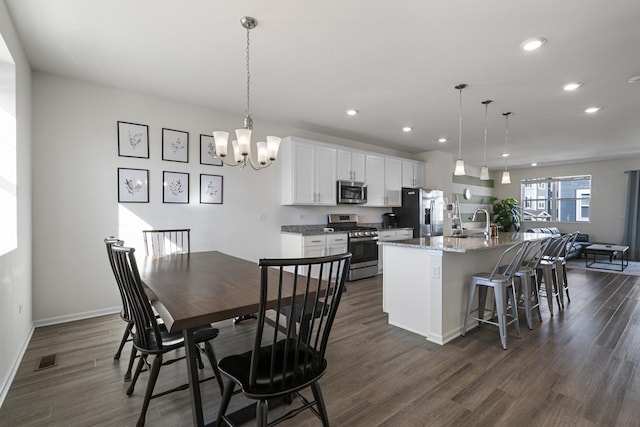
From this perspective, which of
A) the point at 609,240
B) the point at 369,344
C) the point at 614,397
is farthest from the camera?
the point at 609,240

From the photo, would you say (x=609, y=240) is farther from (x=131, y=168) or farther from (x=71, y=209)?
(x=71, y=209)

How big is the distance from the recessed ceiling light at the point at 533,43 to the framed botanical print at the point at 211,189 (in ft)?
11.8

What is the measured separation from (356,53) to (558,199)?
896cm

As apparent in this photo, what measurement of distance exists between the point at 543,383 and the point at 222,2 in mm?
3386

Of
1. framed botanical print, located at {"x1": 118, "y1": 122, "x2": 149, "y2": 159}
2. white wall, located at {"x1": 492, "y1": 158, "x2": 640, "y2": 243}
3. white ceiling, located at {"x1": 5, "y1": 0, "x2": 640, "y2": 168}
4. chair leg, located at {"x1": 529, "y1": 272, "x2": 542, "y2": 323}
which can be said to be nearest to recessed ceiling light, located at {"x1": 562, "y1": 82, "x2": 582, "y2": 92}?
white ceiling, located at {"x1": 5, "y1": 0, "x2": 640, "y2": 168}

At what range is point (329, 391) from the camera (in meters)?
2.00

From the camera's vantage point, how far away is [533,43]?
2441 mm

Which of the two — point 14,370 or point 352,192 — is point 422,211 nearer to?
point 352,192

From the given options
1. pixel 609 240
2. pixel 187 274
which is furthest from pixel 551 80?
pixel 609 240

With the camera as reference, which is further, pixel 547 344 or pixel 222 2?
pixel 547 344

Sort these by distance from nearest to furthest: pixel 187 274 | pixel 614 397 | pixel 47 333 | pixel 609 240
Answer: pixel 614 397 < pixel 187 274 < pixel 47 333 < pixel 609 240

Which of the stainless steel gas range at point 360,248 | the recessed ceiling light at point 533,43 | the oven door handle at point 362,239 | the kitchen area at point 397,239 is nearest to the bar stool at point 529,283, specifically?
the kitchen area at point 397,239

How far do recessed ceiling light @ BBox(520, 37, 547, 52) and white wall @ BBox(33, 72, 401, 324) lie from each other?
3510 mm

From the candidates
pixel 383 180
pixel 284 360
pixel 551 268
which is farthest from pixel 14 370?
pixel 383 180
